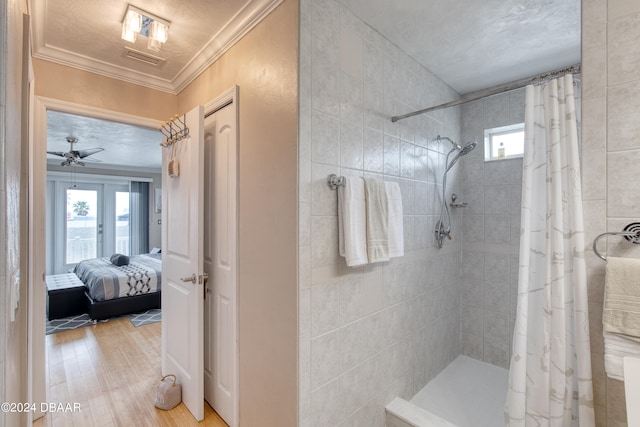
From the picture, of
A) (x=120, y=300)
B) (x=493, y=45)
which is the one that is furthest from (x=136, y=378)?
(x=493, y=45)

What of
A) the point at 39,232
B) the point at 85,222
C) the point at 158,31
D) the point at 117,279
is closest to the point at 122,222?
the point at 85,222

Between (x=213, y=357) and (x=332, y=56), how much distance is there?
6.80ft

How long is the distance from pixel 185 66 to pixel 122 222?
238 inches

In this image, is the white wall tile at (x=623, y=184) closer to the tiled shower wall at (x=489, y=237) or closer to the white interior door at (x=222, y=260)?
the tiled shower wall at (x=489, y=237)

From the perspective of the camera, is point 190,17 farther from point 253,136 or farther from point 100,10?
point 253,136

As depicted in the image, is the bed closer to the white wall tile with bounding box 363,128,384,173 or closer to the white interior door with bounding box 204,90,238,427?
the white interior door with bounding box 204,90,238,427

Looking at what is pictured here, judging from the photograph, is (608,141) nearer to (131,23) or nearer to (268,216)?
(268,216)

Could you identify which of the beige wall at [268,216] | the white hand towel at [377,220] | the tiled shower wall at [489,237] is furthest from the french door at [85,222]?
the tiled shower wall at [489,237]

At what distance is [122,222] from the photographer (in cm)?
690

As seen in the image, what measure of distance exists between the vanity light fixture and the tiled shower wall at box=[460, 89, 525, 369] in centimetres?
248

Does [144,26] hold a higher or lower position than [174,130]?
higher

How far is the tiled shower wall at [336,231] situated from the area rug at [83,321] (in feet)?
10.5

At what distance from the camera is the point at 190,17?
1.67 m

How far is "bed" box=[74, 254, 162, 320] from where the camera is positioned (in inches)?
150
